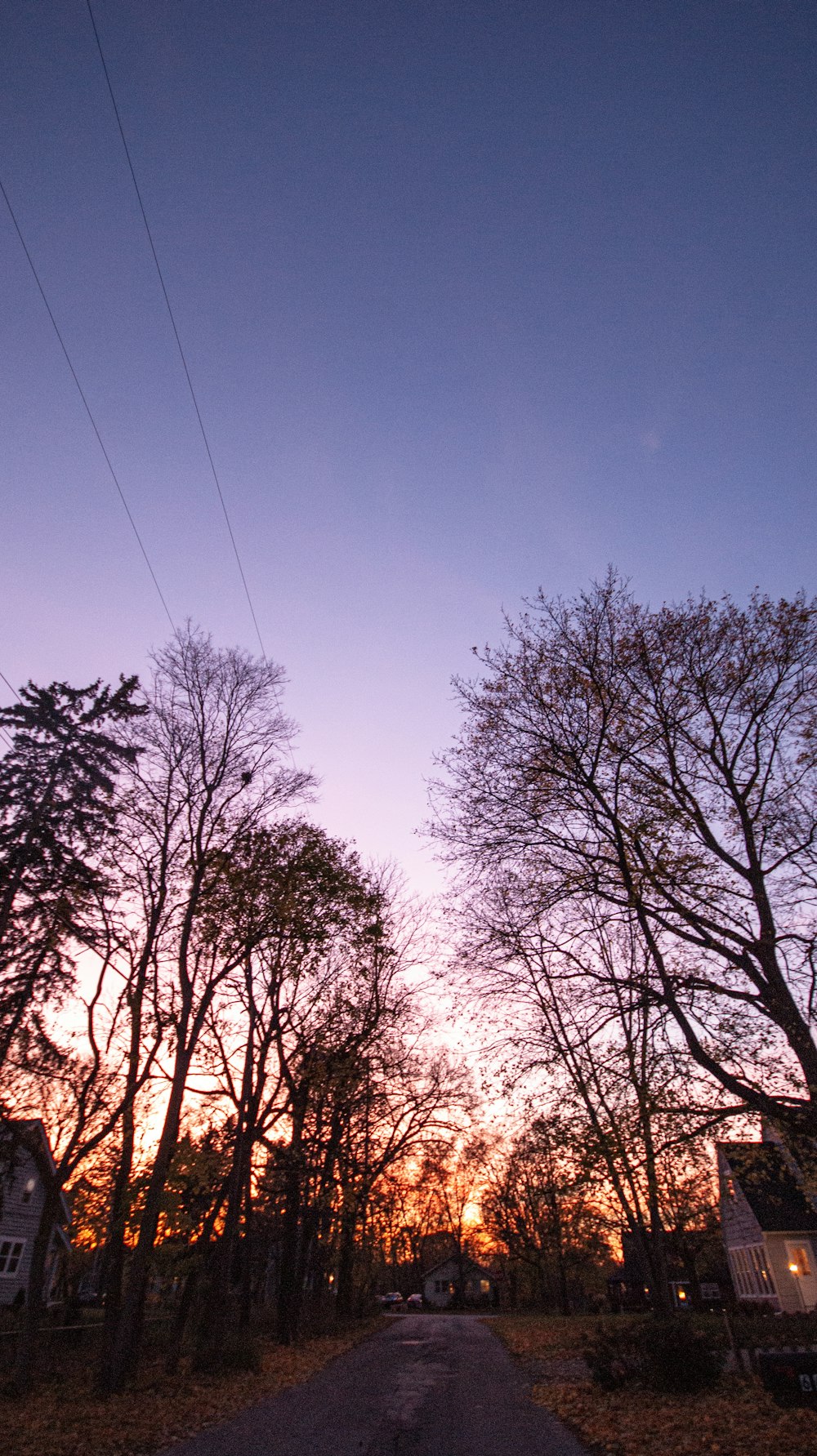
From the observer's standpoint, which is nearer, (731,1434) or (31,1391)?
(731,1434)

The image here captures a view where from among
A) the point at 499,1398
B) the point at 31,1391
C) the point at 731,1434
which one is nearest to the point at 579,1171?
the point at 731,1434

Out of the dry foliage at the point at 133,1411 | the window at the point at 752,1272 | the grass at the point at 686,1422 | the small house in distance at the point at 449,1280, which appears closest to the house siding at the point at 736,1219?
the window at the point at 752,1272

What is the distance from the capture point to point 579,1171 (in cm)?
1089

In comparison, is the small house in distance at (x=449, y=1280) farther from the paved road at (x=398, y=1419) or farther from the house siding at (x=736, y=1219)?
the paved road at (x=398, y=1419)

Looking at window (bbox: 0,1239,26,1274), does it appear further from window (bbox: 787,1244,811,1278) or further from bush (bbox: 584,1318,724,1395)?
window (bbox: 787,1244,811,1278)

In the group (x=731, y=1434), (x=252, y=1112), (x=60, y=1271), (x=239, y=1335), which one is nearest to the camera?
(x=731, y=1434)

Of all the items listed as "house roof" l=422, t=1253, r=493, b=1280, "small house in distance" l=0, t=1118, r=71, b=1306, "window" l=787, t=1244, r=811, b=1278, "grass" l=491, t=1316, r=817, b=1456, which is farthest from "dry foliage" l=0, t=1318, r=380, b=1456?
"house roof" l=422, t=1253, r=493, b=1280

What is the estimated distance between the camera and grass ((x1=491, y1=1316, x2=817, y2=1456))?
7.95 meters

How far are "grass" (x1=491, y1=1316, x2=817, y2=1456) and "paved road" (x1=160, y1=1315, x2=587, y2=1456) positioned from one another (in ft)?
1.44

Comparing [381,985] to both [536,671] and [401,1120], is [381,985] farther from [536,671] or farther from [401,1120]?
[536,671]

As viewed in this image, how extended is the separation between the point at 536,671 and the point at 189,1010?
34.7ft

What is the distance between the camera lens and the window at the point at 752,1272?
2847 cm

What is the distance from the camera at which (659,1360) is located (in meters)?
11.5

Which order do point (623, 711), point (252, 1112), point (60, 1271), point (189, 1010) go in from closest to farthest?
point (623, 711) < point (189, 1010) < point (252, 1112) < point (60, 1271)
